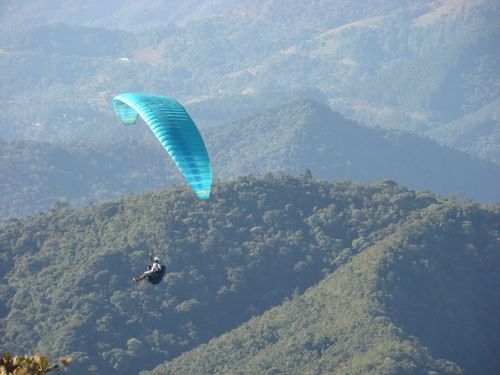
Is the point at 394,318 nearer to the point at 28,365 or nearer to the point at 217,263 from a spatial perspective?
the point at 217,263

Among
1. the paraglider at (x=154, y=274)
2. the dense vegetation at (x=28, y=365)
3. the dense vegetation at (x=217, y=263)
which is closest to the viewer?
the dense vegetation at (x=28, y=365)

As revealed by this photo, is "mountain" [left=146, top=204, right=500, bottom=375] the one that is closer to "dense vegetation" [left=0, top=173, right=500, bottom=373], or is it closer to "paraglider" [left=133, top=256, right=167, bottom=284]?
"dense vegetation" [left=0, top=173, right=500, bottom=373]

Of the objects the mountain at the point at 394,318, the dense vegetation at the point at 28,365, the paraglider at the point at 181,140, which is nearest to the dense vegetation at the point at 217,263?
the mountain at the point at 394,318

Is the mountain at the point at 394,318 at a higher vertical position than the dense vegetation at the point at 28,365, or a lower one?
lower

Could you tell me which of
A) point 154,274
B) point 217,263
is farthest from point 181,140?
point 217,263

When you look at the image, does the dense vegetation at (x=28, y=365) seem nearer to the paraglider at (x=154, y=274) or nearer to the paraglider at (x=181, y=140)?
the paraglider at (x=154, y=274)

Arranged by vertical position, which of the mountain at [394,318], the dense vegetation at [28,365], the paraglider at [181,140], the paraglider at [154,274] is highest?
the dense vegetation at [28,365]

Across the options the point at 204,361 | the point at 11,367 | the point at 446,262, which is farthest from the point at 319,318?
the point at 11,367
